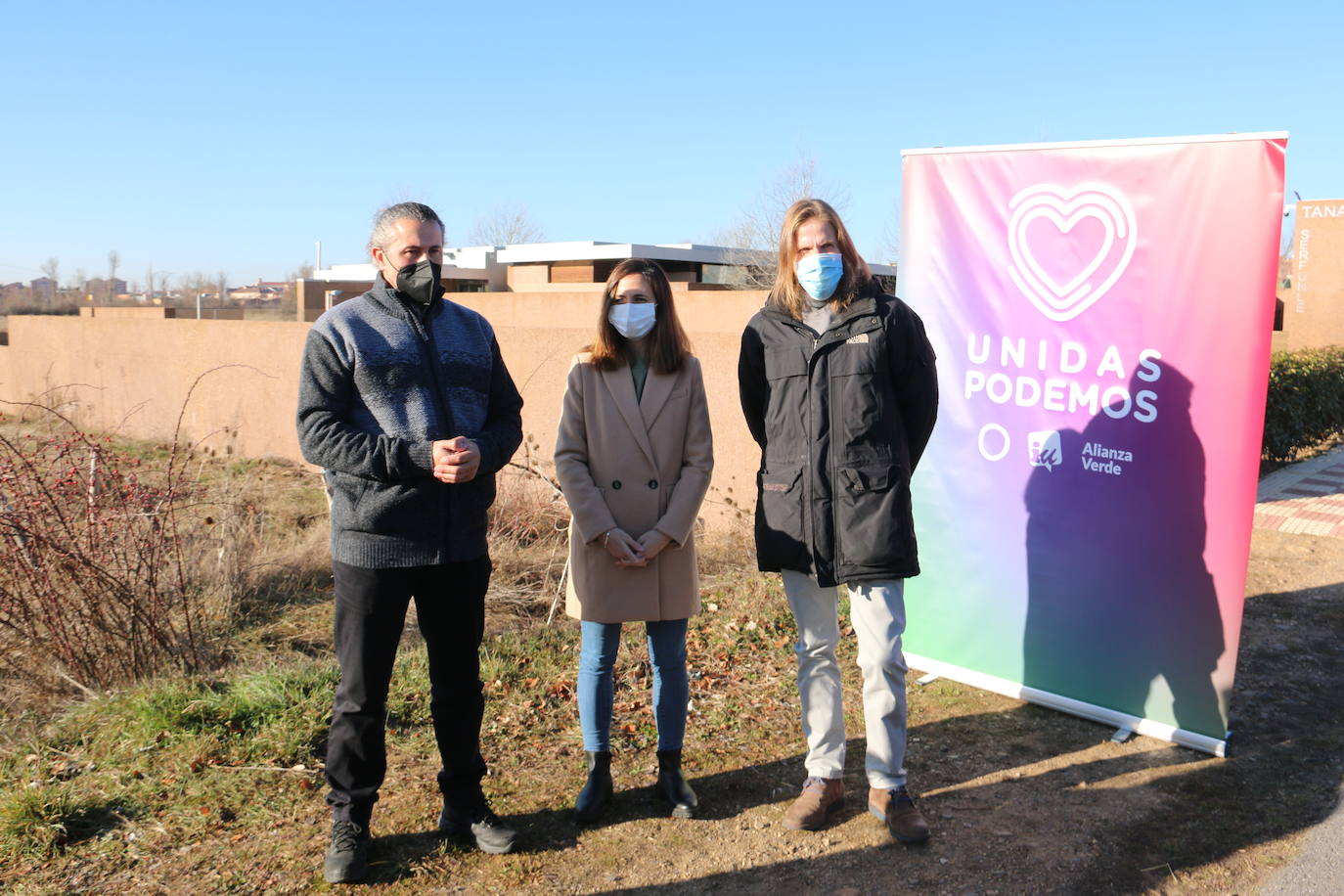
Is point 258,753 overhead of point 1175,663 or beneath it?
beneath

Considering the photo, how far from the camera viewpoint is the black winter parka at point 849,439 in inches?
133

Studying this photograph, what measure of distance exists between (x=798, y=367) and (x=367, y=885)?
216 centimetres

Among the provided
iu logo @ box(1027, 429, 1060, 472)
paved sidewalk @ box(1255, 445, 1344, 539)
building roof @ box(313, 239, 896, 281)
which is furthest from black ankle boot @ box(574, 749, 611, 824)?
building roof @ box(313, 239, 896, 281)

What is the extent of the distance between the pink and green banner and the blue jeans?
1.86m

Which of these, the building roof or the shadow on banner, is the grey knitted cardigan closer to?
the shadow on banner

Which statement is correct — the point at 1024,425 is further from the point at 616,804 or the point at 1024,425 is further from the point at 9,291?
the point at 9,291

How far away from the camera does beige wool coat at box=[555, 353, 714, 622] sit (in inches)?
139

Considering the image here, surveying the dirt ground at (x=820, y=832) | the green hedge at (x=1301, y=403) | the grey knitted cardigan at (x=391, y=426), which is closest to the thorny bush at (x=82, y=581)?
the dirt ground at (x=820, y=832)

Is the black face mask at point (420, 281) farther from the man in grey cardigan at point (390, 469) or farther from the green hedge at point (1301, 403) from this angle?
the green hedge at point (1301, 403)

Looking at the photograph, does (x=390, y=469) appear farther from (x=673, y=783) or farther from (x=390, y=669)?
(x=673, y=783)

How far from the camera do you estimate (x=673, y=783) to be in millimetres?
3645

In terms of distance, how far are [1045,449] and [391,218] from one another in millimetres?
2973

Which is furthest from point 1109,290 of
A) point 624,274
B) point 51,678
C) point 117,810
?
point 51,678

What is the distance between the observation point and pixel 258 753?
4.00m
